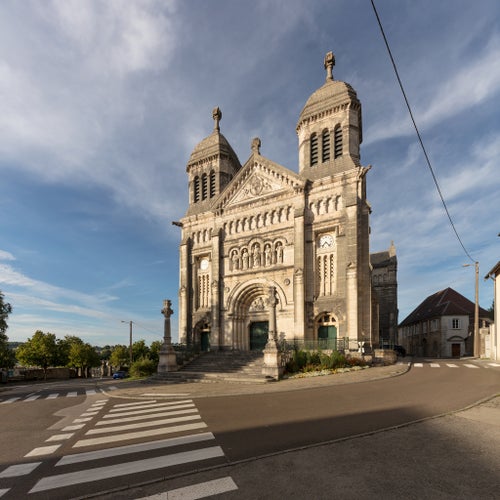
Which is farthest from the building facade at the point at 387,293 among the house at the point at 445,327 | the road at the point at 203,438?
the road at the point at 203,438

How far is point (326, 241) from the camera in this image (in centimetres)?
2553

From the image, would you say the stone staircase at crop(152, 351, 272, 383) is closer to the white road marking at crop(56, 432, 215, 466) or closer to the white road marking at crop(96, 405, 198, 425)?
the white road marking at crop(96, 405, 198, 425)

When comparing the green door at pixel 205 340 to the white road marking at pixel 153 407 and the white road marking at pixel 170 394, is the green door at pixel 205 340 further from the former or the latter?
the white road marking at pixel 153 407

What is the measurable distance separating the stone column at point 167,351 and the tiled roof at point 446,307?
38.4m

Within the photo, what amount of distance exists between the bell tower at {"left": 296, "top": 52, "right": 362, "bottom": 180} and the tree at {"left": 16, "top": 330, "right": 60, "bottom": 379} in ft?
126

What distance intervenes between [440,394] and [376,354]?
454 inches

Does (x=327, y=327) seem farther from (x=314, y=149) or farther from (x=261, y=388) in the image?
(x=314, y=149)

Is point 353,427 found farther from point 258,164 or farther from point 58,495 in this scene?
point 258,164

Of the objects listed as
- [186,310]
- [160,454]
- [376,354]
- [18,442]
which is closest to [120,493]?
[160,454]

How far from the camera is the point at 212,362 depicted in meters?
22.8

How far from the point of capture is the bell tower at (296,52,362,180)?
1049 inches

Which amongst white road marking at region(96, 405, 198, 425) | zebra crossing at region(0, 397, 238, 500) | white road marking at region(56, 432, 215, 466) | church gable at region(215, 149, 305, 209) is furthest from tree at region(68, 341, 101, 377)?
white road marking at region(56, 432, 215, 466)

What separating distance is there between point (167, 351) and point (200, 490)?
1867cm

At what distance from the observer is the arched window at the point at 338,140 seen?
27120mm
